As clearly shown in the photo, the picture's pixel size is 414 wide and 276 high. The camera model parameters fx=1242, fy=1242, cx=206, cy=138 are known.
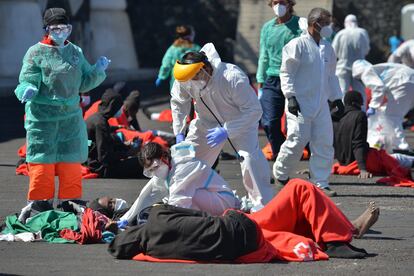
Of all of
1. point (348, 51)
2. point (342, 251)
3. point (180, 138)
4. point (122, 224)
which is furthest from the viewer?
point (348, 51)

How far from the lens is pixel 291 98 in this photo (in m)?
11.1

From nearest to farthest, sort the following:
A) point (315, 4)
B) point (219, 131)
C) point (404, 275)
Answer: point (404, 275)
point (219, 131)
point (315, 4)

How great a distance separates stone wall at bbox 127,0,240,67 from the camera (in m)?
33.1

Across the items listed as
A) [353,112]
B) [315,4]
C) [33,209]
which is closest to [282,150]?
[353,112]

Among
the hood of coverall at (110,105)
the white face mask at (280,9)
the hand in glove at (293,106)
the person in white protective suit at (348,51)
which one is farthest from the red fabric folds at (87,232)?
the person in white protective suit at (348,51)

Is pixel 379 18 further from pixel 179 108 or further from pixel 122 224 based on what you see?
pixel 122 224

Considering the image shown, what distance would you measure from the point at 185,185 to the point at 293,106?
2.72m

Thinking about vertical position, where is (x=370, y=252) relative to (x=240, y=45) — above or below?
above

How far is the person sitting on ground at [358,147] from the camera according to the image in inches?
500

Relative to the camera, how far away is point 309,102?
11.1 meters

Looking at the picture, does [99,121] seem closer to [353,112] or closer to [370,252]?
[353,112]

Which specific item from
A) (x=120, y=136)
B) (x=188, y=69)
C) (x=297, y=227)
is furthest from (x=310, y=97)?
(x=297, y=227)

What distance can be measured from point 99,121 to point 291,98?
2219 millimetres

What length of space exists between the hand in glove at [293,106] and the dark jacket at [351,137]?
1.82 metres
